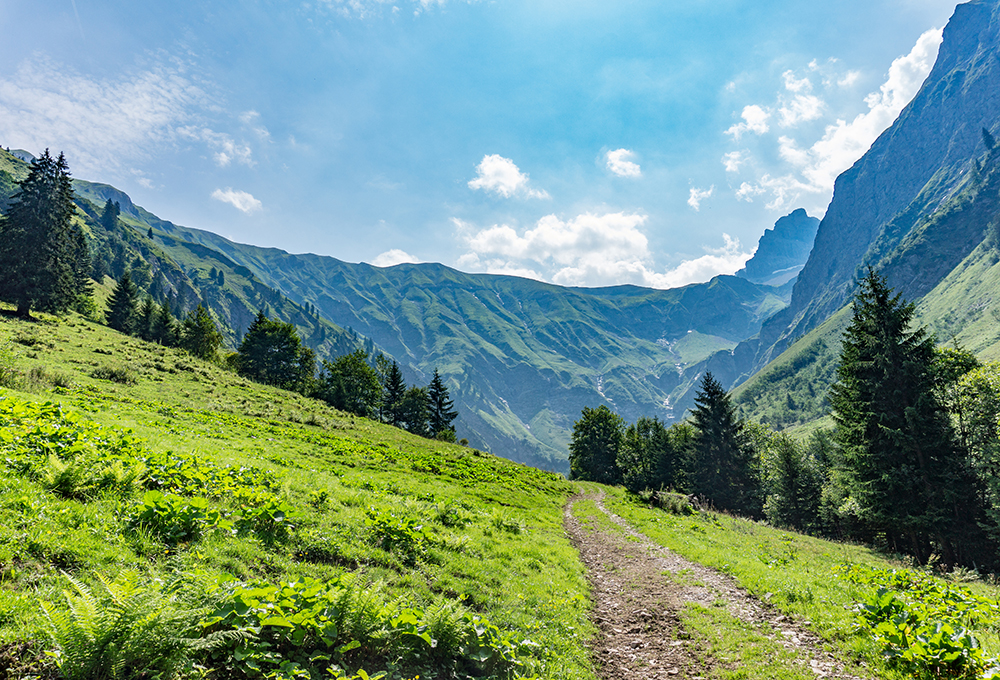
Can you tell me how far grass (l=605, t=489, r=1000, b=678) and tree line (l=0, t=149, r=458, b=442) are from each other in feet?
194

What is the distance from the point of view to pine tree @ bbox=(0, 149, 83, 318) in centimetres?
4950

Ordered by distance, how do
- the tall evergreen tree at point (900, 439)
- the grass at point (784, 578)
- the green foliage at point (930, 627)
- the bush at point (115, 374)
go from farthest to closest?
the bush at point (115, 374) → the tall evergreen tree at point (900, 439) → the grass at point (784, 578) → the green foliage at point (930, 627)

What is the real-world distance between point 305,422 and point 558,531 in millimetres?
26276

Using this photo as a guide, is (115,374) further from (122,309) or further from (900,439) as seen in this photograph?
(122,309)

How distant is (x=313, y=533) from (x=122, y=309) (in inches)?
4279

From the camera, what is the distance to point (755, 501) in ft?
208

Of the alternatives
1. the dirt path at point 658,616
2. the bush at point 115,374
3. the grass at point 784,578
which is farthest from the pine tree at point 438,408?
the dirt path at point 658,616

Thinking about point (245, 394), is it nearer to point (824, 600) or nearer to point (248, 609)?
point (248, 609)

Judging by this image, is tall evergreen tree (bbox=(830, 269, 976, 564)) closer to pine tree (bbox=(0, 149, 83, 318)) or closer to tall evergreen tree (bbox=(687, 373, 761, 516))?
tall evergreen tree (bbox=(687, 373, 761, 516))

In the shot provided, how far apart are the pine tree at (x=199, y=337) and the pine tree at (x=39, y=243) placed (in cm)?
2577

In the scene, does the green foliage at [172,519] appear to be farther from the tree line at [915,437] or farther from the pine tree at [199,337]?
the pine tree at [199,337]

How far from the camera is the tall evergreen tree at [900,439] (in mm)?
26891

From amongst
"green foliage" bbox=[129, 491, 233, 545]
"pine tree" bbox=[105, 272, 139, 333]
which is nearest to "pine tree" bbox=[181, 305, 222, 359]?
"pine tree" bbox=[105, 272, 139, 333]

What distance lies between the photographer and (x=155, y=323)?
292 feet
